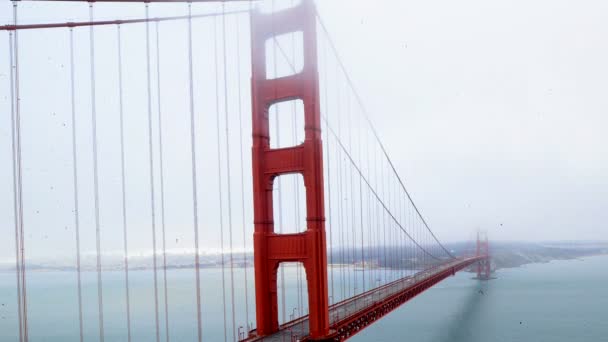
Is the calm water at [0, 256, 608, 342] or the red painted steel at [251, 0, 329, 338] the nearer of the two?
the red painted steel at [251, 0, 329, 338]

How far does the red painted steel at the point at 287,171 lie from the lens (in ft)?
46.2

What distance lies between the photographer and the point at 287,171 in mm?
14477

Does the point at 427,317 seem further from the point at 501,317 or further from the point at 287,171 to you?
the point at 287,171

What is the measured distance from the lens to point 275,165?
1464 cm

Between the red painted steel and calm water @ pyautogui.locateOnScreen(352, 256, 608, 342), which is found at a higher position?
the red painted steel

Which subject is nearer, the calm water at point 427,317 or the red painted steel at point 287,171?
the red painted steel at point 287,171

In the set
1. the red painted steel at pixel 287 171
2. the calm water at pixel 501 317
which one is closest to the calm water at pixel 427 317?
the calm water at pixel 501 317

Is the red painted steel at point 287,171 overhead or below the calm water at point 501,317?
overhead

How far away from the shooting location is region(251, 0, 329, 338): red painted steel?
14078 millimetres

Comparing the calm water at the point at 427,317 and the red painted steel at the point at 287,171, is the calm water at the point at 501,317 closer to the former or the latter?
the calm water at the point at 427,317

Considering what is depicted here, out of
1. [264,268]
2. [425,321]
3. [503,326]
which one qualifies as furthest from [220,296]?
[264,268]

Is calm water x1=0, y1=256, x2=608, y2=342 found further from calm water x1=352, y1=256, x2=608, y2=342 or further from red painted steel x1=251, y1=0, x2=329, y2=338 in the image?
red painted steel x1=251, y1=0, x2=329, y2=338

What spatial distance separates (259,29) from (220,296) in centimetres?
6350

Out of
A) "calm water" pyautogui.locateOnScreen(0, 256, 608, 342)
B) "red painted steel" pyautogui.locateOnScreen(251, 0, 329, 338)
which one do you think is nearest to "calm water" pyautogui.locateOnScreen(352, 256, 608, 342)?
"calm water" pyautogui.locateOnScreen(0, 256, 608, 342)
